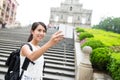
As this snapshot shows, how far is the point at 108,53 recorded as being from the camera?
7.82 m

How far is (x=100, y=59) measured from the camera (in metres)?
7.57

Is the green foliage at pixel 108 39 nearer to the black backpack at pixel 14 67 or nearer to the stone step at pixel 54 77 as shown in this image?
the stone step at pixel 54 77

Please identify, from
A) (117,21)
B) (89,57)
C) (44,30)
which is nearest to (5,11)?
(117,21)

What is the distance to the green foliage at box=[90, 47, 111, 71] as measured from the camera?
7527 mm

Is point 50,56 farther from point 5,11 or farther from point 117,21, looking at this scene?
point 117,21

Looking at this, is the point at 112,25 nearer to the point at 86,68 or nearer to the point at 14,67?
the point at 86,68

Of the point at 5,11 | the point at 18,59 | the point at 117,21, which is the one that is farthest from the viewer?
the point at 117,21

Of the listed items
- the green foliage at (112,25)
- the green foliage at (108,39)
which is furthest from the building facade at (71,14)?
the green foliage at (108,39)

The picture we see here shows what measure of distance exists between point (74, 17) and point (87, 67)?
72719 millimetres

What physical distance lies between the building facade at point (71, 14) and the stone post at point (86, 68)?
6934 centimetres

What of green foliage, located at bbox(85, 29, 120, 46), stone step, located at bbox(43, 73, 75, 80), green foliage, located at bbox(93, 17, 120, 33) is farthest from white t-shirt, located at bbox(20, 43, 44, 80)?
green foliage, located at bbox(93, 17, 120, 33)

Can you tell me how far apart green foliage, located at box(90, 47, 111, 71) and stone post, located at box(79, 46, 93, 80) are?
21 centimetres

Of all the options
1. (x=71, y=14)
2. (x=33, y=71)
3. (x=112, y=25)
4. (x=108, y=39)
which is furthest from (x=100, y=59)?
(x=71, y=14)

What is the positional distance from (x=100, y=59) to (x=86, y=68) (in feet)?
1.71
